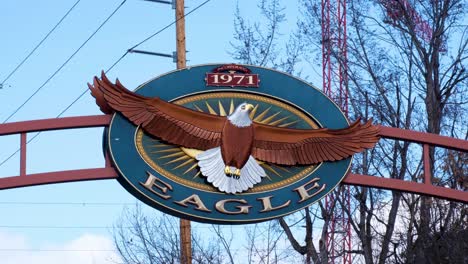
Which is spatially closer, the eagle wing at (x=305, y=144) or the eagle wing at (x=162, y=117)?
the eagle wing at (x=162, y=117)

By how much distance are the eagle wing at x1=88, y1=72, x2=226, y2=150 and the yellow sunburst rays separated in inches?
3.9

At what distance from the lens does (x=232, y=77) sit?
48.5 ft

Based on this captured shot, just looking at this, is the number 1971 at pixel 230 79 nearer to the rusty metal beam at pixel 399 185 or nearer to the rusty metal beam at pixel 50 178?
the rusty metal beam at pixel 399 185

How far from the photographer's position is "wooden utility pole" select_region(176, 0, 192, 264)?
68.7 ft

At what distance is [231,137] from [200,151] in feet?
1.38

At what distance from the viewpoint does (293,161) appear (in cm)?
1459

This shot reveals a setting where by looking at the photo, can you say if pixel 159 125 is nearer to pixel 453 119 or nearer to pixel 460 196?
pixel 460 196

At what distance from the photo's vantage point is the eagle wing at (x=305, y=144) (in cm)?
1462

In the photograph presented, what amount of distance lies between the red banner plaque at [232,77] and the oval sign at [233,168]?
0.01 metres

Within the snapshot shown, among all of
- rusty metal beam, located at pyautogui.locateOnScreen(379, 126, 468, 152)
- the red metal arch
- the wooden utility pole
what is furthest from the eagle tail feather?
the wooden utility pole

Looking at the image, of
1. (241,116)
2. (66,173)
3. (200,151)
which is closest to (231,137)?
(241,116)

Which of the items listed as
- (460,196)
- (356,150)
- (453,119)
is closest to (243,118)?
(356,150)

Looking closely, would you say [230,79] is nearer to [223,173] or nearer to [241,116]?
[241,116]

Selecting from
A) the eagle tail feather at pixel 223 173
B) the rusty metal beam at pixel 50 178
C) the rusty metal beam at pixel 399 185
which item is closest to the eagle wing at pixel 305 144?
the eagle tail feather at pixel 223 173
